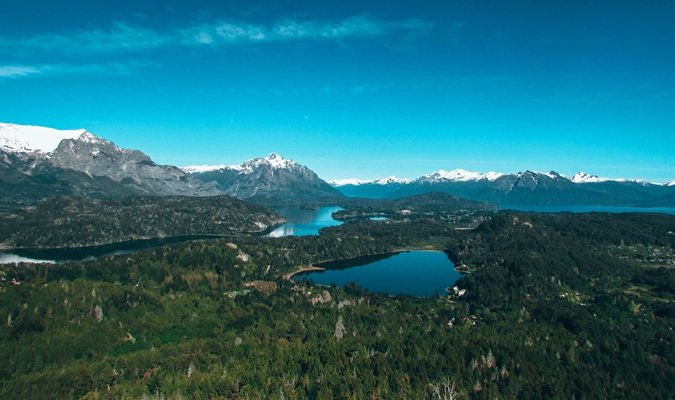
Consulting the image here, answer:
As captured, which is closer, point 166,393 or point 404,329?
point 166,393

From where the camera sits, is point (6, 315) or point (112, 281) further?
point (112, 281)

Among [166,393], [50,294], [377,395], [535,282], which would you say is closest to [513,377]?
[377,395]

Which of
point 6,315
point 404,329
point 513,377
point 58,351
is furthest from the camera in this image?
point 404,329

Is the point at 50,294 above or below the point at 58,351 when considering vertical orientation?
above

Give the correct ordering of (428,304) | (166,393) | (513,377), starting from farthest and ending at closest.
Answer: (428,304)
(513,377)
(166,393)

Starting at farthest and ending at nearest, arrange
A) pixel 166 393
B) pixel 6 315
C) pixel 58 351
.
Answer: pixel 6 315 → pixel 58 351 → pixel 166 393

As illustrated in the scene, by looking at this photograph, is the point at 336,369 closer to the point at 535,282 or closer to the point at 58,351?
the point at 58,351

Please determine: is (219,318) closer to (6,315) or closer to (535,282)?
(6,315)

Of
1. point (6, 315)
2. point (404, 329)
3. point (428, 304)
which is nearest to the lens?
point (6, 315)

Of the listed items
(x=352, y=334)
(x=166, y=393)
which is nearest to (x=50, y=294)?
(x=166, y=393)
